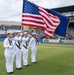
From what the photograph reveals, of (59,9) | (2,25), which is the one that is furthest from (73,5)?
(2,25)

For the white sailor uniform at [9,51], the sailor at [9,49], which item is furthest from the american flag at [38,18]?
the white sailor uniform at [9,51]

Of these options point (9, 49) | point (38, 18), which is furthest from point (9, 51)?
point (38, 18)

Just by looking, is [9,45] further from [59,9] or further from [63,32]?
[59,9]

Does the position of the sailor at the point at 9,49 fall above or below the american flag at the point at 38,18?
Answer: below

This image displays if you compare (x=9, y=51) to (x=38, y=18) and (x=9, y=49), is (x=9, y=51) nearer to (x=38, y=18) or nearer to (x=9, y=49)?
(x=9, y=49)

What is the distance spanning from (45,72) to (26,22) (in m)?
2.62

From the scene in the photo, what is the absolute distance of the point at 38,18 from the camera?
10.7 meters

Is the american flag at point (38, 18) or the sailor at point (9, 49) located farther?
the american flag at point (38, 18)

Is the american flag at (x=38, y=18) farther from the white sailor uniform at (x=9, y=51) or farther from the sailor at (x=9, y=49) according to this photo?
the white sailor uniform at (x=9, y=51)

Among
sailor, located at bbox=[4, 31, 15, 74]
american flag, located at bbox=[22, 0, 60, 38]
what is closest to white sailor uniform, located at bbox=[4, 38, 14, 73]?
sailor, located at bbox=[4, 31, 15, 74]

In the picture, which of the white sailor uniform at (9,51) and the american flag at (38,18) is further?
the american flag at (38,18)

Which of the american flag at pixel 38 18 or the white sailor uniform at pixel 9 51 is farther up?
the american flag at pixel 38 18

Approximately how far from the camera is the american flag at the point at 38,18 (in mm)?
10299

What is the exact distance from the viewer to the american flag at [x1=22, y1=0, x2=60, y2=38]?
10.3 meters
